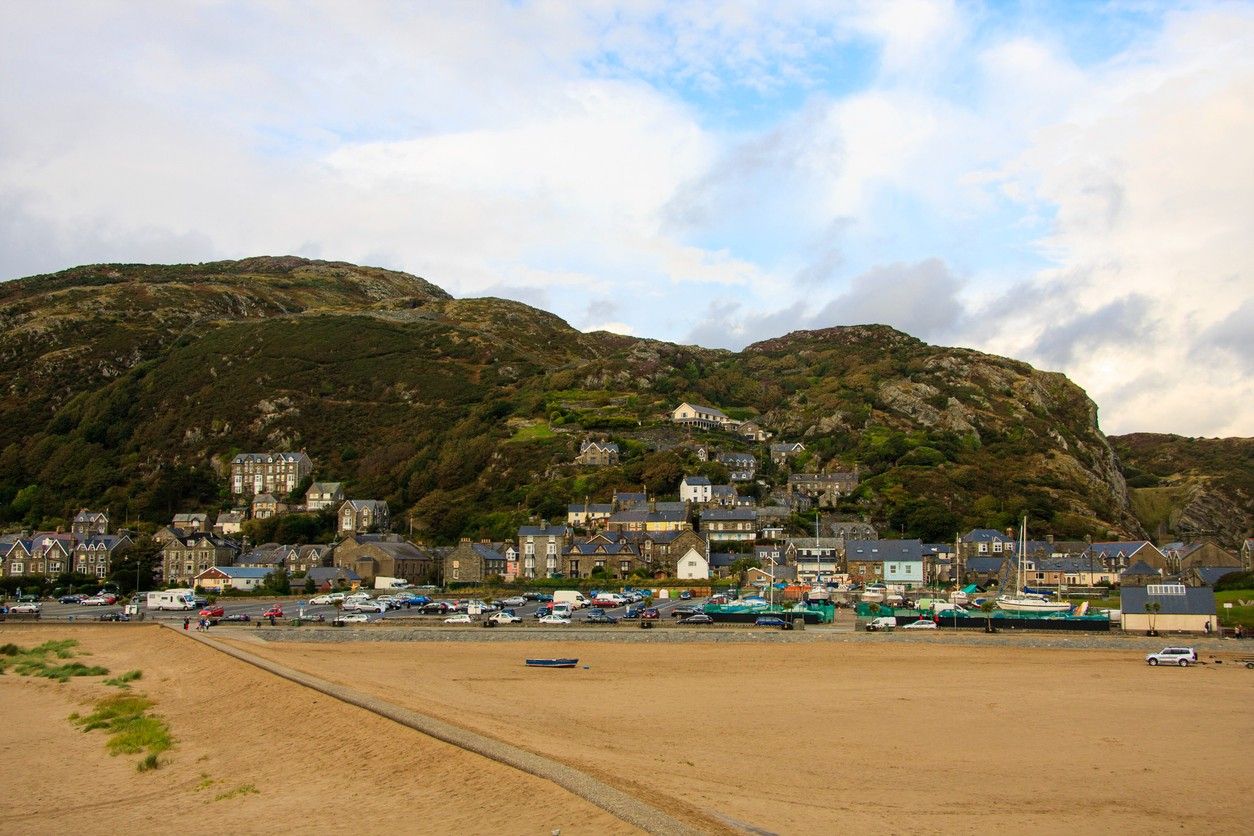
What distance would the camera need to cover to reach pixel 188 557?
9144 cm

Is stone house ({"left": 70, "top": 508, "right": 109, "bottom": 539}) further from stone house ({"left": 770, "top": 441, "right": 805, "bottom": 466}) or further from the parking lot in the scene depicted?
stone house ({"left": 770, "top": 441, "right": 805, "bottom": 466})

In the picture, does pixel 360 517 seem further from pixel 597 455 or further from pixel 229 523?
pixel 597 455

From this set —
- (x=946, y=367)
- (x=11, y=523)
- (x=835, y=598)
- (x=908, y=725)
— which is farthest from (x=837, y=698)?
(x=946, y=367)

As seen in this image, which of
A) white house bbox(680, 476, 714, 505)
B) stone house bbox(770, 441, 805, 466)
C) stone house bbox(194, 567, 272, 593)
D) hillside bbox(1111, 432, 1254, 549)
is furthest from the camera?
hillside bbox(1111, 432, 1254, 549)

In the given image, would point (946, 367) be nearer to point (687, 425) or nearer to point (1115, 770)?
point (687, 425)

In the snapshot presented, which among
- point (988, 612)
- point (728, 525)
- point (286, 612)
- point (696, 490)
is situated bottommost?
point (286, 612)

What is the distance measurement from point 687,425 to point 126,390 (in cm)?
8010

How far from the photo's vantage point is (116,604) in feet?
250

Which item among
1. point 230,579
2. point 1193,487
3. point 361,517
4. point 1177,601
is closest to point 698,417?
point 361,517

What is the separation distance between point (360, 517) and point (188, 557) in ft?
59.8

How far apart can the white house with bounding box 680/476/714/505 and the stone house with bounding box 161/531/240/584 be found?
43738 mm

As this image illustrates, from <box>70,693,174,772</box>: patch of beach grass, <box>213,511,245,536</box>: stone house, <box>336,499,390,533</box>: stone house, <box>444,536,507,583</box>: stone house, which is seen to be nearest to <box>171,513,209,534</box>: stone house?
<box>213,511,245,536</box>: stone house

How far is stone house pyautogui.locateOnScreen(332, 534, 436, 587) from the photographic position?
85.1 metres

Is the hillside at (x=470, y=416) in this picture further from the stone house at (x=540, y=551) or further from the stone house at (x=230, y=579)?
the stone house at (x=230, y=579)
